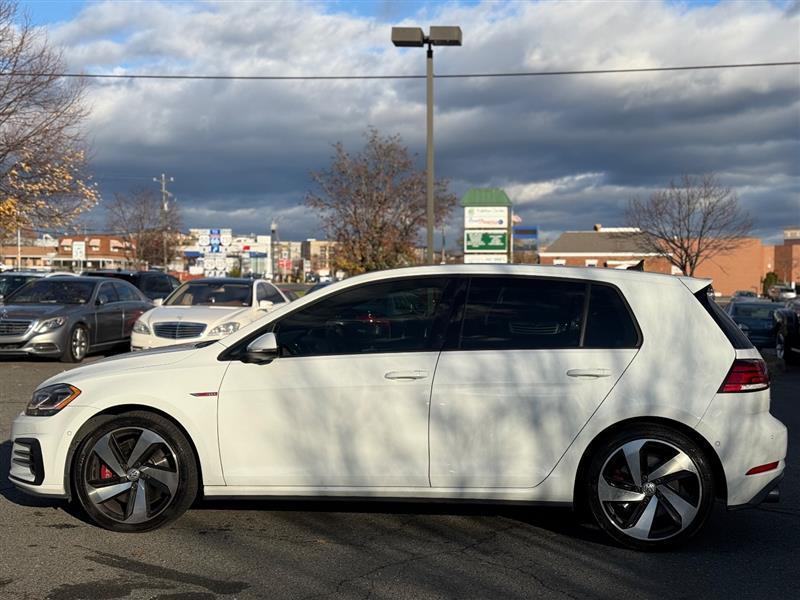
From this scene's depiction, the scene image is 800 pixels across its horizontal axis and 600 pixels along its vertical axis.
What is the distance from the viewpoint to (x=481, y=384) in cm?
516

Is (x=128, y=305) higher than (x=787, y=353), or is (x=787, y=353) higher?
(x=128, y=305)

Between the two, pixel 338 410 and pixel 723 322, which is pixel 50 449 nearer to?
pixel 338 410

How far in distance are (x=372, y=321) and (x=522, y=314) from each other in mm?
959

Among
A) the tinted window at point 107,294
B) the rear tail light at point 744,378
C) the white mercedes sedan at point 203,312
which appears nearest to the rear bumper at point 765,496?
the rear tail light at point 744,378

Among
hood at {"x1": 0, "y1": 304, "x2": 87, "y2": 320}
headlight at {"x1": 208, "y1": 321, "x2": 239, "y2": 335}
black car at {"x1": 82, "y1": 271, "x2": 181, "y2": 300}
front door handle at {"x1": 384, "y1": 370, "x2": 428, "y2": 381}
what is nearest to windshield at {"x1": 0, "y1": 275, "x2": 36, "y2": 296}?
black car at {"x1": 82, "y1": 271, "x2": 181, "y2": 300}

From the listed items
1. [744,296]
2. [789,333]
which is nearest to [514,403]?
[789,333]

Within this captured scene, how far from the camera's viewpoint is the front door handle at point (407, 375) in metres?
5.20

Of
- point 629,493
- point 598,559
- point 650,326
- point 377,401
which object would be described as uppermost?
point 650,326

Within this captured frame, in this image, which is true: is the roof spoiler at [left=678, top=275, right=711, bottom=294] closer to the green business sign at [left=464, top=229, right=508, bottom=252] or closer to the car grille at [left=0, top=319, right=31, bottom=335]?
the car grille at [left=0, top=319, right=31, bottom=335]

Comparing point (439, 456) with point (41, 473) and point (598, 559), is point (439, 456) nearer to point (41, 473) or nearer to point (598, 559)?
point (598, 559)

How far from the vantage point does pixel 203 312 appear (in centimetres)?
1369

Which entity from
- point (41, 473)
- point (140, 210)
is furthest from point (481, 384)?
point (140, 210)

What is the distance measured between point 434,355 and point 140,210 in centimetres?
5823

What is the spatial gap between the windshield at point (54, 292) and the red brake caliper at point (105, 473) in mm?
11253
